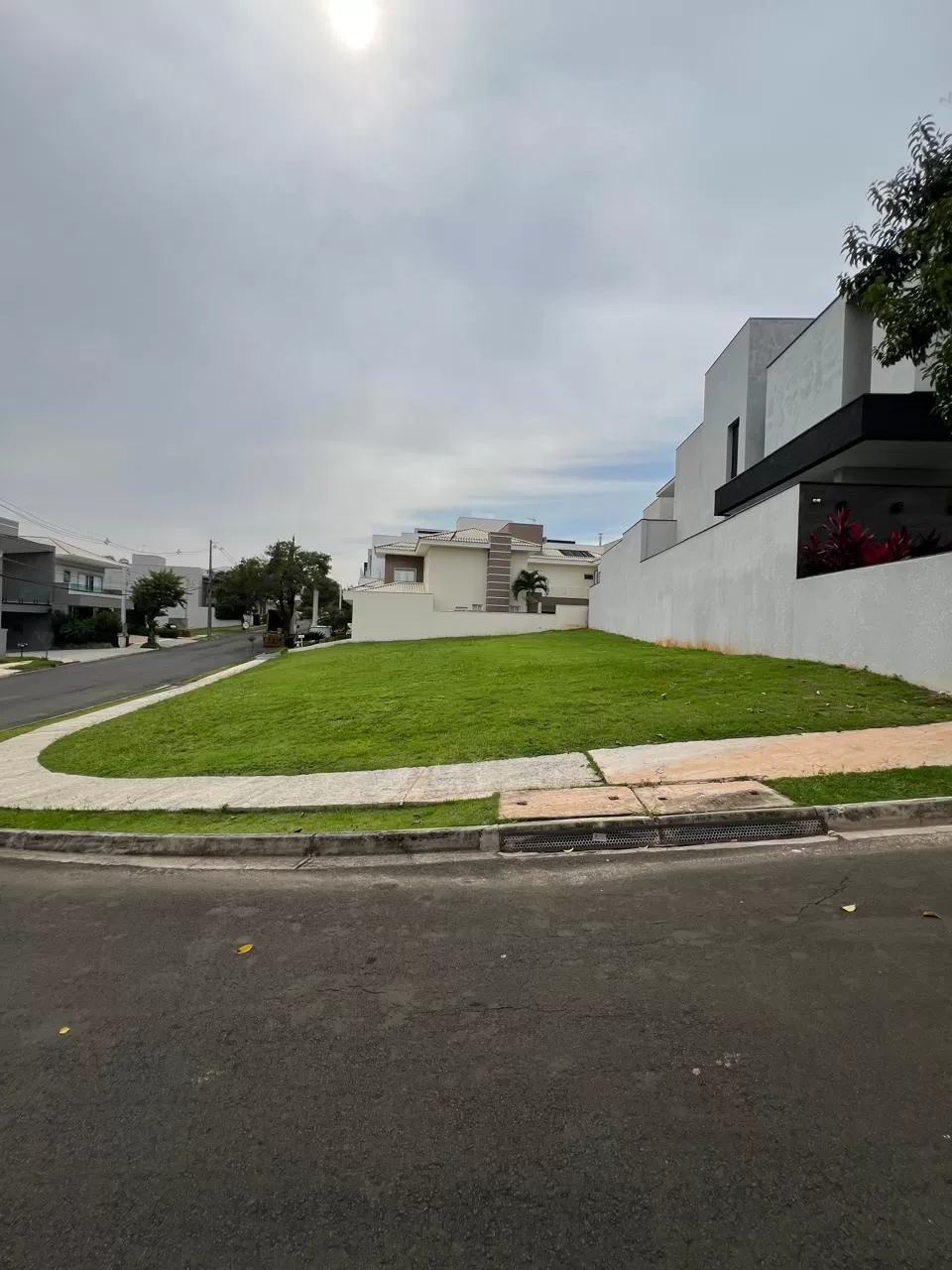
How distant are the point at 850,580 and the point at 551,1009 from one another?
10.6m

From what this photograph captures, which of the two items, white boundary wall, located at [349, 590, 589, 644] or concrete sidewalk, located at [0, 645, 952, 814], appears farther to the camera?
white boundary wall, located at [349, 590, 589, 644]

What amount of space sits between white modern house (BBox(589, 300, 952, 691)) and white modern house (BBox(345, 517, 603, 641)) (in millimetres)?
15870

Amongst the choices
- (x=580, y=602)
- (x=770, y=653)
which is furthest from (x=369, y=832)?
(x=580, y=602)

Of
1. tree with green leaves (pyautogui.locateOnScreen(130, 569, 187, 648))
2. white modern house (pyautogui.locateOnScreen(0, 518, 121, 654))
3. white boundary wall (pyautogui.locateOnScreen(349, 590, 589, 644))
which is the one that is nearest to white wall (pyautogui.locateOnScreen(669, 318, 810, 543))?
white boundary wall (pyautogui.locateOnScreen(349, 590, 589, 644))

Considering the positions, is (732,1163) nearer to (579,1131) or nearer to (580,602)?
(579,1131)

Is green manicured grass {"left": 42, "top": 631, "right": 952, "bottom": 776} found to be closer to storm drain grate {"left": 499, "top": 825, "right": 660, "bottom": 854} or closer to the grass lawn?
storm drain grate {"left": 499, "top": 825, "right": 660, "bottom": 854}

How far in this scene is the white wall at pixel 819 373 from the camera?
15.0 meters

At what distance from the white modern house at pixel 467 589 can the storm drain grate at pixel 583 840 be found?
30887 millimetres

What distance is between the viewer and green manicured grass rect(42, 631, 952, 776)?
852 centimetres

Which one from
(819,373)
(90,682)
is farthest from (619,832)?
(90,682)

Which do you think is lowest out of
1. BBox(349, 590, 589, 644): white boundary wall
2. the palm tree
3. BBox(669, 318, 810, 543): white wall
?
BBox(349, 590, 589, 644): white boundary wall

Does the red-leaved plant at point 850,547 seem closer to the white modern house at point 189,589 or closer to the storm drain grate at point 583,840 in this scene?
the storm drain grate at point 583,840

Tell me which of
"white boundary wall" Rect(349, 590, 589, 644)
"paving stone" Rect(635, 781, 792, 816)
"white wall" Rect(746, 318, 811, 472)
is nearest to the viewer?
"paving stone" Rect(635, 781, 792, 816)

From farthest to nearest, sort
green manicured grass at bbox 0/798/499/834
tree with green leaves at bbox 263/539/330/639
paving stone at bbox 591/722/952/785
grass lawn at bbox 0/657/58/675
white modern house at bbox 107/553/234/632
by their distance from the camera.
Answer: white modern house at bbox 107/553/234/632, tree with green leaves at bbox 263/539/330/639, grass lawn at bbox 0/657/58/675, paving stone at bbox 591/722/952/785, green manicured grass at bbox 0/798/499/834
